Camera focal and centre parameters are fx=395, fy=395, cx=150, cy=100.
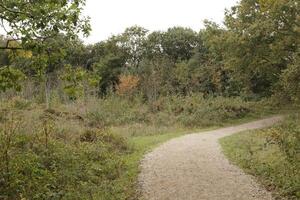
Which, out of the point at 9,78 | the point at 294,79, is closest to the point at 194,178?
the point at 9,78

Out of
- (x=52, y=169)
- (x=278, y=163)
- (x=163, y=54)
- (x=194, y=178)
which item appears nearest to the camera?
(x=52, y=169)

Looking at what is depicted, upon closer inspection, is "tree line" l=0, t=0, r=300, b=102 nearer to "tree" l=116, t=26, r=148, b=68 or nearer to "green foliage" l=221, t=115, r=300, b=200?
"tree" l=116, t=26, r=148, b=68

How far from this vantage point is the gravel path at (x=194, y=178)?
9.10 metres

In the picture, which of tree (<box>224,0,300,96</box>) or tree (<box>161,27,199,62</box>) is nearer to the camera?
tree (<box>224,0,300,96</box>)

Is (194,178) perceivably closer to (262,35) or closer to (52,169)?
(52,169)

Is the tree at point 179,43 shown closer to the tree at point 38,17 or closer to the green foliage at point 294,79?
the green foliage at point 294,79

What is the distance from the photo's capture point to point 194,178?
10719 mm

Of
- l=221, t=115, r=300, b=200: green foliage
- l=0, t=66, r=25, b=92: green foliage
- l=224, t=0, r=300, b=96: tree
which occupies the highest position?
l=224, t=0, r=300, b=96: tree

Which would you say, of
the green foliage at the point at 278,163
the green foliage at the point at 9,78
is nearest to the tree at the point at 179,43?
the green foliage at the point at 278,163

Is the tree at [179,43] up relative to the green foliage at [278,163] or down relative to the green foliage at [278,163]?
up

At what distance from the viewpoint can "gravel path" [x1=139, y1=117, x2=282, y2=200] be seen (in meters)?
9.10

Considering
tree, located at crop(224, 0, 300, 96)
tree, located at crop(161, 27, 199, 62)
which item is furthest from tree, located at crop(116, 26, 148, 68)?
tree, located at crop(224, 0, 300, 96)

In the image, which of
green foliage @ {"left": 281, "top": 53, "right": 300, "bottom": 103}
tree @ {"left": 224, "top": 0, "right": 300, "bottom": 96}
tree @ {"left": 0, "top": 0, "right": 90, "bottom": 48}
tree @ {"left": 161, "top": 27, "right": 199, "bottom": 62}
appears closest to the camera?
tree @ {"left": 0, "top": 0, "right": 90, "bottom": 48}

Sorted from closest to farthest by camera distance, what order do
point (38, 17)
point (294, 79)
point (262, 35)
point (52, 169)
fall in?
1. point (38, 17)
2. point (52, 169)
3. point (294, 79)
4. point (262, 35)
